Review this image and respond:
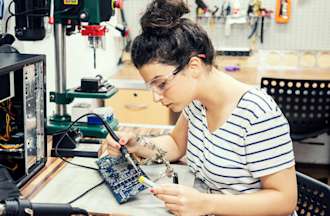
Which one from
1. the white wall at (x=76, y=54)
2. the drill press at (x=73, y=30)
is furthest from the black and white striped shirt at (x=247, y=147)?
the white wall at (x=76, y=54)

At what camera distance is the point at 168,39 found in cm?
128

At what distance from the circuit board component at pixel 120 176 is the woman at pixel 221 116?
152mm

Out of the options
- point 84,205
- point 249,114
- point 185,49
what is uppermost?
point 185,49

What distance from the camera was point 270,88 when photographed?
8.50 feet

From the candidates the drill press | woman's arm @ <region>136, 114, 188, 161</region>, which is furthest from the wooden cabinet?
woman's arm @ <region>136, 114, 188, 161</region>

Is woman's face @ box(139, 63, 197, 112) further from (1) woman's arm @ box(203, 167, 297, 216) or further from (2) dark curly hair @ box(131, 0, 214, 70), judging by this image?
(1) woman's arm @ box(203, 167, 297, 216)

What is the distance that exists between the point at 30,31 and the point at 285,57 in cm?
213

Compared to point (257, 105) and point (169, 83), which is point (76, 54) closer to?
point (169, 83)

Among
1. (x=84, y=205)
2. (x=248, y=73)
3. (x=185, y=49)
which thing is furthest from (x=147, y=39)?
(x=248, y=73)

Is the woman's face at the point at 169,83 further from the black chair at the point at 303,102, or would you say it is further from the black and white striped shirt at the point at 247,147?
the black chair at the point at 303,102

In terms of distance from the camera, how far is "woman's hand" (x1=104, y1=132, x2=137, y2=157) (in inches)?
58.3

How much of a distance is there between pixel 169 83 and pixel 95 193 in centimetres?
36

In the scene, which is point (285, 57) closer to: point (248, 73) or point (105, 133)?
point (248, 73)

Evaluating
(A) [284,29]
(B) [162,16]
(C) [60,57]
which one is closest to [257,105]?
(B) [162,16]
